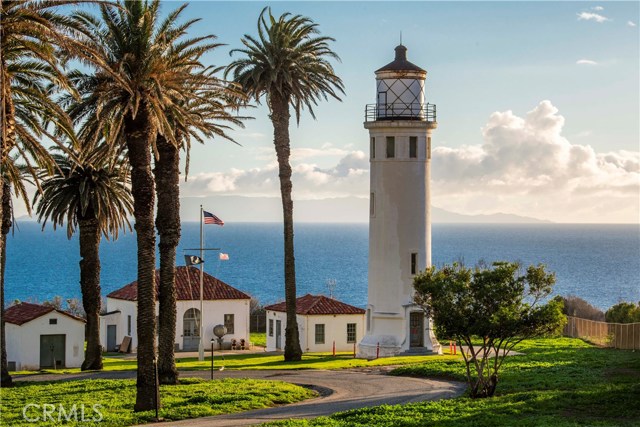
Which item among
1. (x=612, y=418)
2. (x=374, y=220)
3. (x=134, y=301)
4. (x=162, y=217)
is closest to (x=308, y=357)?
(x=374, y=220)

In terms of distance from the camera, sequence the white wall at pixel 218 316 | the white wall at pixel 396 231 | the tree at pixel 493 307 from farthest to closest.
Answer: the white wall at pixel 218 316, the white wall at pixel 396 231, the tree at pixel 493 307

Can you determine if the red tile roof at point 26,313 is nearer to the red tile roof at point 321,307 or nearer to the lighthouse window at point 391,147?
the red tile roof at point 321,307

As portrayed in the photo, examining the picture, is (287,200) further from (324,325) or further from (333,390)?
(333,390)

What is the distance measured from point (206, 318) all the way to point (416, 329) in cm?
1286

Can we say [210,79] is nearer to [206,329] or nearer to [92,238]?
[92,238]

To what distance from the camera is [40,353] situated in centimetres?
4962

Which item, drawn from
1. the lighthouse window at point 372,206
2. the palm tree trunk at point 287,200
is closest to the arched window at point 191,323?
the palm tree trunk at point 287,200

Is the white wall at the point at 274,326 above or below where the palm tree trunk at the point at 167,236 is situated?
below

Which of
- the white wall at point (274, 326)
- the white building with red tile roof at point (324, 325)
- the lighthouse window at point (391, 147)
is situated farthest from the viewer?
the white wall at point (274, 326)

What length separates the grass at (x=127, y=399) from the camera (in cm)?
2838

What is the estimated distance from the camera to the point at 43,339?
1959 inches

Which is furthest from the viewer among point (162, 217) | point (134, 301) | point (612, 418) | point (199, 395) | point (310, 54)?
point (134, 301)

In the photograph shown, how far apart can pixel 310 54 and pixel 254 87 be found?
3.15 m

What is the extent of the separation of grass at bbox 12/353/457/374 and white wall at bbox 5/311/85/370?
1.63 metres
